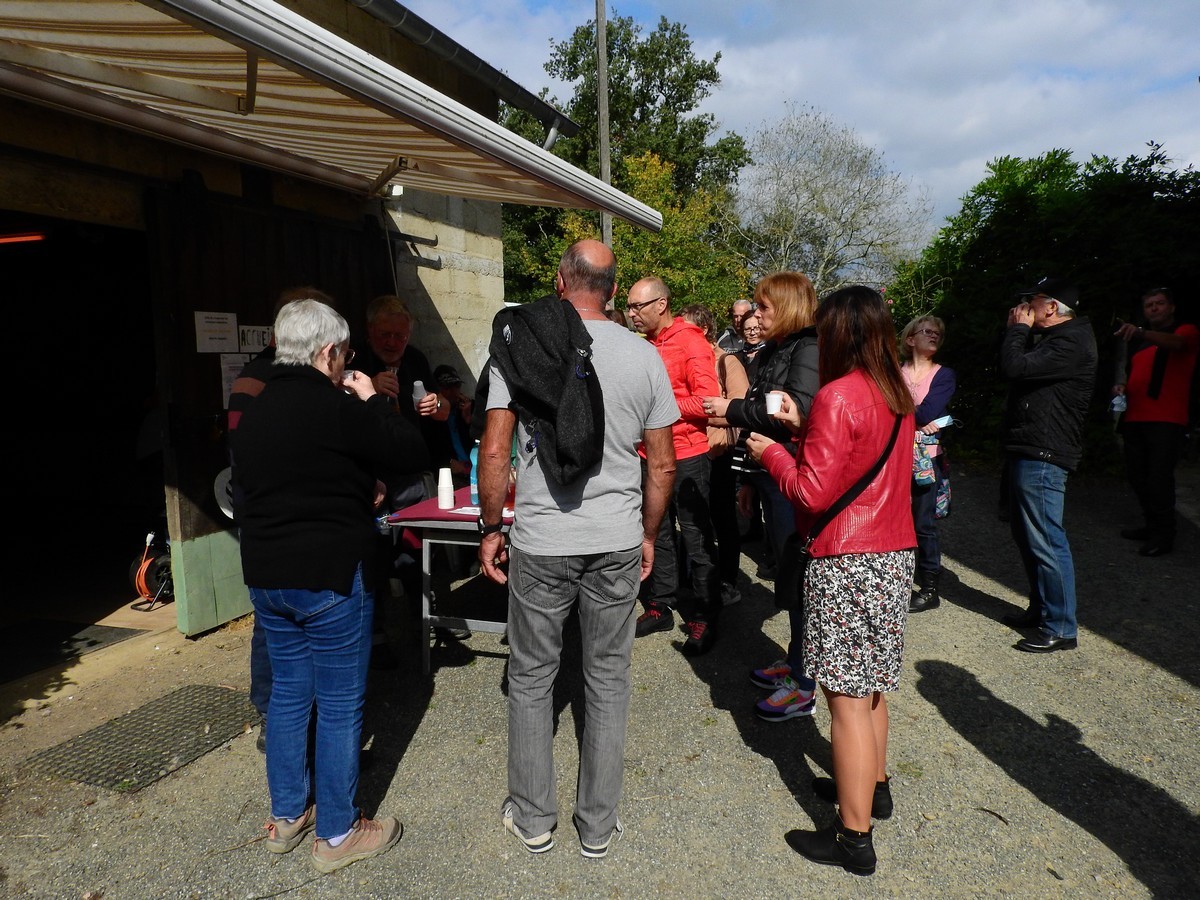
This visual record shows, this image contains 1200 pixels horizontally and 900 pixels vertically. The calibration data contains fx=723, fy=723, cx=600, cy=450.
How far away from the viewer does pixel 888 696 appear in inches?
141

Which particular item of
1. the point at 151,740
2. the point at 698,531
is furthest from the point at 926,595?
the point at 151,740

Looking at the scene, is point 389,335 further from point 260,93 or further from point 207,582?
point 207,582

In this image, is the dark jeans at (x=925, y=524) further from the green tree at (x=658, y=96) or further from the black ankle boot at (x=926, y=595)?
the green tree at (x=658, y=96)

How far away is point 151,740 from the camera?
318 cm

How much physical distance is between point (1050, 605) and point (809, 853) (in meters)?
2.54

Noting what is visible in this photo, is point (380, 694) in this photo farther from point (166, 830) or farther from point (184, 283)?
point (184, 283)

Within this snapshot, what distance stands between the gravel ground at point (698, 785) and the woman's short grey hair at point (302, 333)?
1.67 m

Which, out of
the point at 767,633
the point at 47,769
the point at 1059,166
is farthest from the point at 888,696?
the point at 1059,166

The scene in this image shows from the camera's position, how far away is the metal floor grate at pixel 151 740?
2.94m

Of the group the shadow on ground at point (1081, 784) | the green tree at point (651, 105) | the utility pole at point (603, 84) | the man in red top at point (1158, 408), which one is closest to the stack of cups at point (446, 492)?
the shadow on ground at point (1081, 784)

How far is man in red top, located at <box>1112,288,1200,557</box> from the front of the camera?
5.53 m

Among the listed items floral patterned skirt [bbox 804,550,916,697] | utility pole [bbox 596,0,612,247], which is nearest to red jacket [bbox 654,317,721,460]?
floral patterned skirt [bbox 804,550,916,697]

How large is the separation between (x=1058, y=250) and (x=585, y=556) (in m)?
8.32

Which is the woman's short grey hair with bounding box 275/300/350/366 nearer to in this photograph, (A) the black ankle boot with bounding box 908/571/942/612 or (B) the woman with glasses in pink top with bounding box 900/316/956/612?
(B) the woman with glasses in pink top with bounding box 900/316/956/612
